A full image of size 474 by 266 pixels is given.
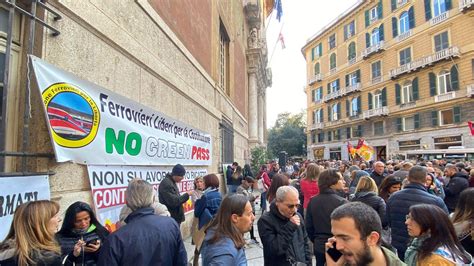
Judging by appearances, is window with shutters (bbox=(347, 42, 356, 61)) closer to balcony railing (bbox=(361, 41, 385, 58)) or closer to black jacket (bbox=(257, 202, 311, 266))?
balcony railing (bbox=(361, 41, 385, 58))

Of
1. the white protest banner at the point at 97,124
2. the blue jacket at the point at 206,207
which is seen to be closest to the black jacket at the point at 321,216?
the blue jacket at the point at 206,207

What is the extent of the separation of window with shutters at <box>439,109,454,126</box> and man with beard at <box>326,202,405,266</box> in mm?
30518

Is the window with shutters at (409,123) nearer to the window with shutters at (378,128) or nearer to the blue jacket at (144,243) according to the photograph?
the window with shutters at (378,128)

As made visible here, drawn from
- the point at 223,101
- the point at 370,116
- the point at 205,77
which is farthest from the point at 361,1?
the point at 205,77

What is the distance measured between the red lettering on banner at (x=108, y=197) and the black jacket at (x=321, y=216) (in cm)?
244

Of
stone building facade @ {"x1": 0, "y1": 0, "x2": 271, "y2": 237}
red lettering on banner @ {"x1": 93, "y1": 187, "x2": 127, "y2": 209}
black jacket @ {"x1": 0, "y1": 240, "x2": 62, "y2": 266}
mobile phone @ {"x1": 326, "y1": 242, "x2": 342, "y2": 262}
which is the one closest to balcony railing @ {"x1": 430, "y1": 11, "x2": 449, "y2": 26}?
stone building facade @ {"x1": 0, "y1": 0, "x2": 271, "y2": 237}

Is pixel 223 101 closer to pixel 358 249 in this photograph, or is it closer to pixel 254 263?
pixel 254 263

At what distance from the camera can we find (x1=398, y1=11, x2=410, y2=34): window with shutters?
32.0 metres

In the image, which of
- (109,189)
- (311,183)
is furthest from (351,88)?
(109,189)

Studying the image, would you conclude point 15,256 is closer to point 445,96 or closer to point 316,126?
point 445,96

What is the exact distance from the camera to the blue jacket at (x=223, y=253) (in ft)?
6.59

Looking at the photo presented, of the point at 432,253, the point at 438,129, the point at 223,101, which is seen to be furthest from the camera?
the point at 438,129

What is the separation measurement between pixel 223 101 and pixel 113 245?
1054cm

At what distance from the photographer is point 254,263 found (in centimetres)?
582
